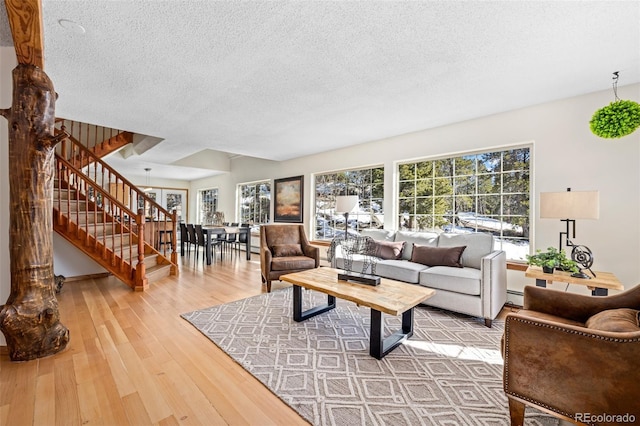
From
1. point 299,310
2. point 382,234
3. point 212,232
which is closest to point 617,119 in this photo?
point 382,234

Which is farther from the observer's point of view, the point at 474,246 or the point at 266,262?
the point at 266,262

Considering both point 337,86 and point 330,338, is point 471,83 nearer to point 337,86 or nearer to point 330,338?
point 337,86

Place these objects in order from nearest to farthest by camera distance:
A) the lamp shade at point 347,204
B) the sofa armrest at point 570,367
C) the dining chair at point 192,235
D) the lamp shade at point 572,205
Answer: the sofa armrest at point 570,367, the lamp shade at point 572,205, the lamp shade at point 347,204, the dining chair at point 192,235

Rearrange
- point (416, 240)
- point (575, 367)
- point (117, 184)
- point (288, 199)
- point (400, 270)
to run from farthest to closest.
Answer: point (288, 199), point (117, 184), point (416, 240), point (400, 270), point (575, 367)

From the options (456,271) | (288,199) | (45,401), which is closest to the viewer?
(45,401)

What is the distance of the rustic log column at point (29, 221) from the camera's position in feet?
6.60

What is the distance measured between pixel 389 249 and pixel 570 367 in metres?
2.73

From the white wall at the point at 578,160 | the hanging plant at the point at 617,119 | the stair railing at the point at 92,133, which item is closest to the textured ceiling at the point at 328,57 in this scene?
the white wall at the point at 578,160

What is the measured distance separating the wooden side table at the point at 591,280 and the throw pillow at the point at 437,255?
0.77 m

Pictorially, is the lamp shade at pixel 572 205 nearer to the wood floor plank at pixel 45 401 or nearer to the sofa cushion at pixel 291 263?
the sofa cushion at pixel 291 263

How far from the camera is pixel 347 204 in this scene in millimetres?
3746

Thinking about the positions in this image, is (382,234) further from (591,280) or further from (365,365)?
(365,365)

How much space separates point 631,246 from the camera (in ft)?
9.05

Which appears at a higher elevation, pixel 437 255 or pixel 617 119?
pixel 617 119
